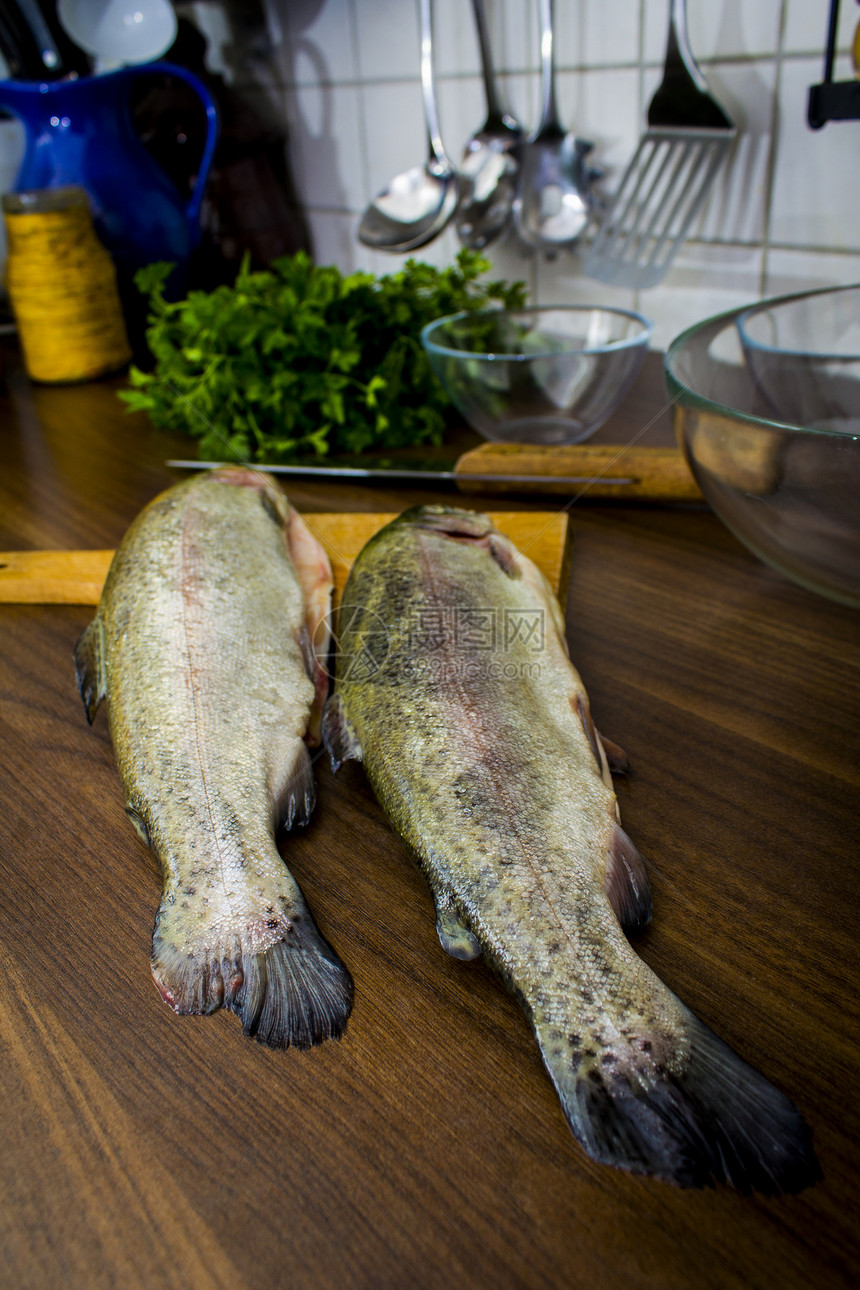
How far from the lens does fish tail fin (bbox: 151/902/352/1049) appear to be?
46 centimetres

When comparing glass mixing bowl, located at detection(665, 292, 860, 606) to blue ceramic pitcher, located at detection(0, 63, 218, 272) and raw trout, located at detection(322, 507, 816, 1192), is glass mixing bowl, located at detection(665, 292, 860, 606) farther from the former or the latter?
blue ceramic pitcher, located at detection(0, 63, 218, 272)

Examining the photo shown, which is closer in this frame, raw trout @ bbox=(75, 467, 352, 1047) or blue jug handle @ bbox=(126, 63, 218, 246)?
raw trout @ bbox=(75, 467, 352, 1047)

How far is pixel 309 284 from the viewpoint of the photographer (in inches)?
48.2

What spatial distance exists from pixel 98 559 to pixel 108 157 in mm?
1069

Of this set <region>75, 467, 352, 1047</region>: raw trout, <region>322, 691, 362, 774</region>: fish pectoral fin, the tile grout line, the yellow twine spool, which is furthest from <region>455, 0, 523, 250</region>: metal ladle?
<region>322, 691, 362, 774</region>: fish pectoral fin

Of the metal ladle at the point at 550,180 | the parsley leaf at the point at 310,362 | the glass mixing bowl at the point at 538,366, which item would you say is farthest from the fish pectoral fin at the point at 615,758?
the metal ladle at the point at 550,180

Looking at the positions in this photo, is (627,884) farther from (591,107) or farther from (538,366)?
(591,107)

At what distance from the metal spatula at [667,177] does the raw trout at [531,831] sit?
0.70 meters

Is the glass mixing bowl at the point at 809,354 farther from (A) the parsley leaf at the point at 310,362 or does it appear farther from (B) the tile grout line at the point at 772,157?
(A) the parsley leaf at the point at 310,362

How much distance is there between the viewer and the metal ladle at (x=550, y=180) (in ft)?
4.38

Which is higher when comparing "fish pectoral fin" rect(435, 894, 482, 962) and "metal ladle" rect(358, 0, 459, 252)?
"metal ladle" rect(358, 0, 459, 252)

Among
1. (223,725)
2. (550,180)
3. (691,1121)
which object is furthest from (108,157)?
(691,1121)

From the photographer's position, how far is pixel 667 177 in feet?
4.11

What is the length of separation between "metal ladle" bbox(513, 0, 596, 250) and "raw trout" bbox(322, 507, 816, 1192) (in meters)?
0.80
